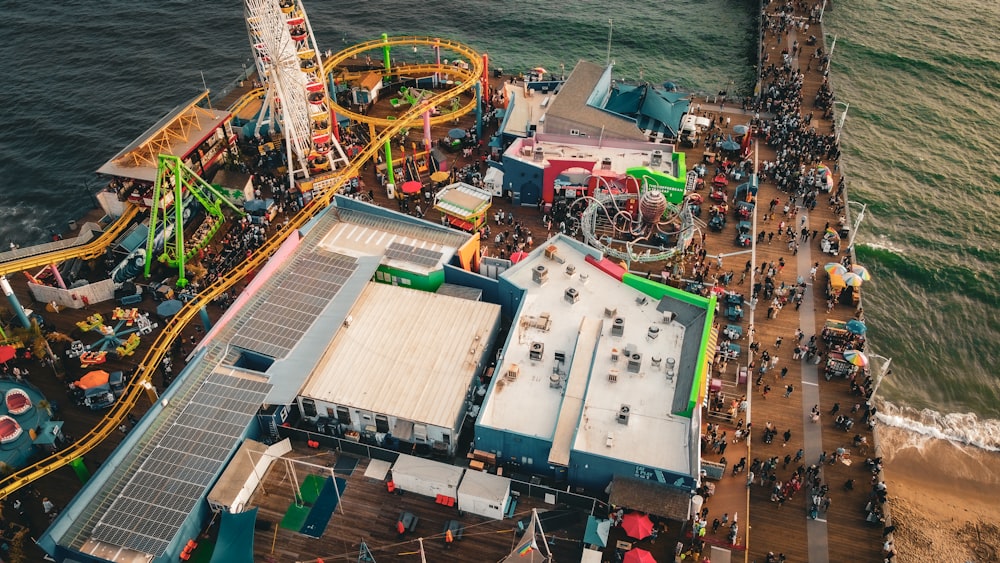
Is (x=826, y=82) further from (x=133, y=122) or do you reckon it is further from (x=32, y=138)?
(x=32, y=138)

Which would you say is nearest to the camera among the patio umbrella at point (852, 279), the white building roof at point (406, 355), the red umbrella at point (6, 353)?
the white building roof at point (406, 355)

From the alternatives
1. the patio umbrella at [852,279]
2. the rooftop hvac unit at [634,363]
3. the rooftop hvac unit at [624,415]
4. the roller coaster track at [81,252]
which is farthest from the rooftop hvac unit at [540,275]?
the roller coaster track at [81,252]

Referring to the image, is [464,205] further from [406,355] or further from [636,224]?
[406,355]

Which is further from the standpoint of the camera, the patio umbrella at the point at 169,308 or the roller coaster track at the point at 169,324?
the patio umbrella at the point at 169,308

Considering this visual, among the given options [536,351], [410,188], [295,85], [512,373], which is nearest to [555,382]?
[536,351]

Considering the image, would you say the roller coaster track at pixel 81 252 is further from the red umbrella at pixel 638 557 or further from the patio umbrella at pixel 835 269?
the patio umbrella at pixel 835 269

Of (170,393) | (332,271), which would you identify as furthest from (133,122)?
(170,393)

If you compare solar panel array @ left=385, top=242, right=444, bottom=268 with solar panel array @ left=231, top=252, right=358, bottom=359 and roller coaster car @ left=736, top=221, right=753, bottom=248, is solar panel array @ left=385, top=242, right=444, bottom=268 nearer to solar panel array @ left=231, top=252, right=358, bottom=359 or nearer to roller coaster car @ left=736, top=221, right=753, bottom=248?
solar panel array @ left=231, top=252, right=358, bottom=359
